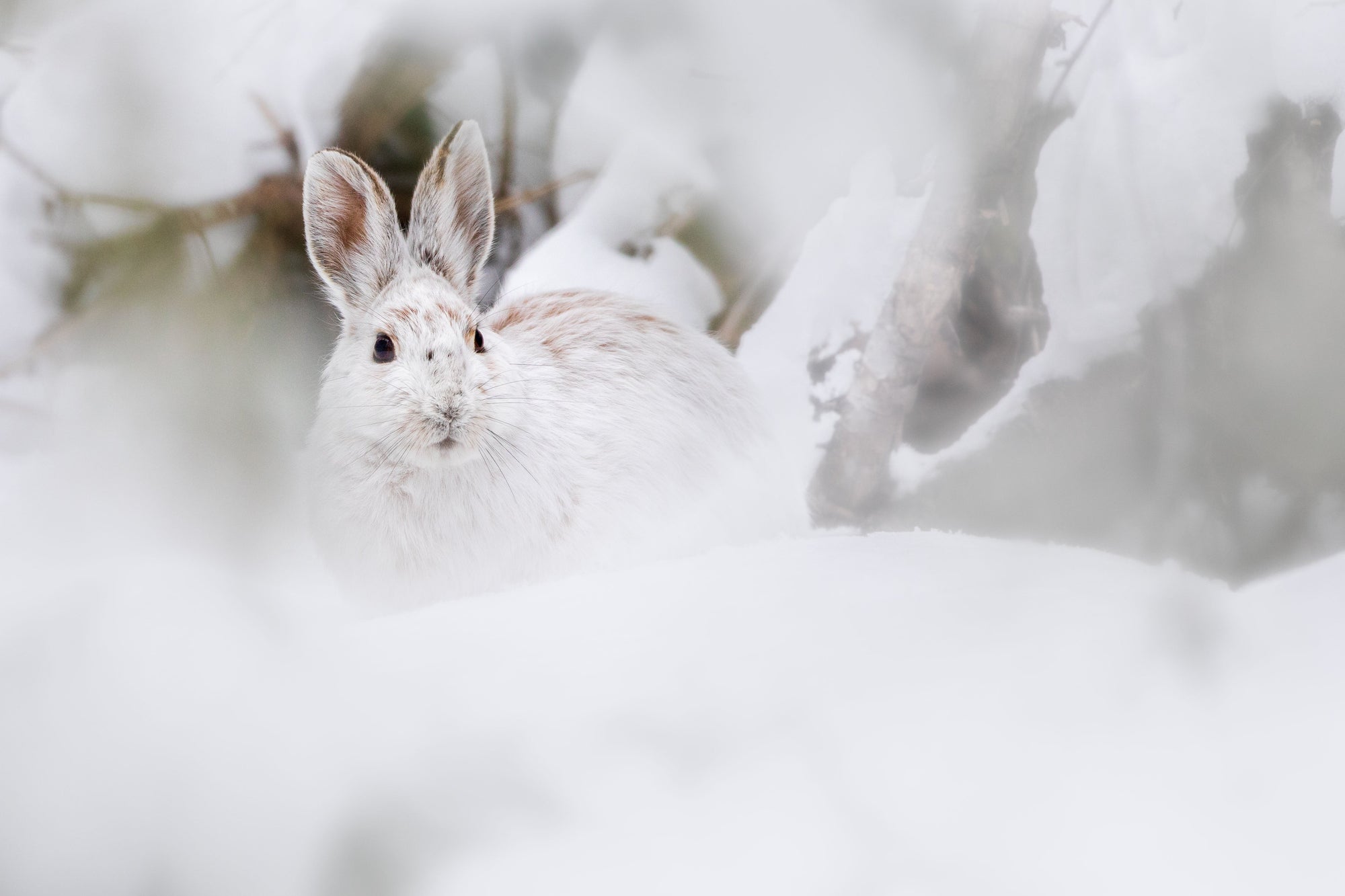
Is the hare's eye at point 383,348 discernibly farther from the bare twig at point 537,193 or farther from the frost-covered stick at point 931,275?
the frost-covered stick at point 931,275

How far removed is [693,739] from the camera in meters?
0.42

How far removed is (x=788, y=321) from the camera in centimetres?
56

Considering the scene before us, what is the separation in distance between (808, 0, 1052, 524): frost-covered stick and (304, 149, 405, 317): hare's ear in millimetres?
270

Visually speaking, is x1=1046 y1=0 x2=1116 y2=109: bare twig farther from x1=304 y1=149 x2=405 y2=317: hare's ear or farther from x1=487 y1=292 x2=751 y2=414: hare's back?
x1=304 y1=149 x2=405 y2=317: hare's ear

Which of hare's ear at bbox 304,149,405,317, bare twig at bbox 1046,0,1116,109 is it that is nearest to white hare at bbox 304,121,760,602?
hare's ear at bbox 304,149,405,317

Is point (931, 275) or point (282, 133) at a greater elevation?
point (931, 275)

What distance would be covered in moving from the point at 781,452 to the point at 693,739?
200 millimetres

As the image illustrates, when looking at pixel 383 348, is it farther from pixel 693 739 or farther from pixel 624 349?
pixel 693 739

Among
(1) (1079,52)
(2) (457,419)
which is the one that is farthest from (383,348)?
(1) (1079,52)

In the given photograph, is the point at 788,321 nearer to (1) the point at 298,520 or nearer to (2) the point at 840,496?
(2) the point at 840,496

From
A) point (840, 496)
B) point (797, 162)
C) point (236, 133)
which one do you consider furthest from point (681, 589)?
point (236, 133)

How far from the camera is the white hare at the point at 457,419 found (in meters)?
0.49

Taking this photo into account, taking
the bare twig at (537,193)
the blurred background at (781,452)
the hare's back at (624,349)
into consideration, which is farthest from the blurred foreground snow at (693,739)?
the bare twig at (537,193)

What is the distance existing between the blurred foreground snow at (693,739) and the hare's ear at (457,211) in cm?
19
